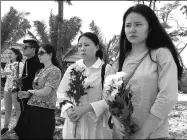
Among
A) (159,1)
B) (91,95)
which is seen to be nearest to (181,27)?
(159,1)

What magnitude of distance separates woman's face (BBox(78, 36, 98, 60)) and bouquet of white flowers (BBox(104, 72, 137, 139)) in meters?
0.73

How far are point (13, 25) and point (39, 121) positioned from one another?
11395 millimetres

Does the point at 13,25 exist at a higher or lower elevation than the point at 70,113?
higher

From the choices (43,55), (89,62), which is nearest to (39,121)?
(43,55)

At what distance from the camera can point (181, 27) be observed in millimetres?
8711

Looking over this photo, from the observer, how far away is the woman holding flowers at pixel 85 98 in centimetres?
145

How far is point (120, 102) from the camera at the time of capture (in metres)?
1.17

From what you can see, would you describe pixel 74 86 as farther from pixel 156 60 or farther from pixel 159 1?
pixel 159 1

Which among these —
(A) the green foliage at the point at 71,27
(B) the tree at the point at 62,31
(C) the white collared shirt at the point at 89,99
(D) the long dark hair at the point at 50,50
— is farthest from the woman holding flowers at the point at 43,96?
(A) the green foliage at the point at 71,27

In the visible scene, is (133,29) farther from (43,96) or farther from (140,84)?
(43,96)

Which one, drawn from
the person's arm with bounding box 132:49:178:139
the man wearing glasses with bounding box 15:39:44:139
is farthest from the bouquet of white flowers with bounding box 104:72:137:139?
the man wearing glasses with bounding box 15:39:44:139

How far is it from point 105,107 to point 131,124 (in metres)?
0.31

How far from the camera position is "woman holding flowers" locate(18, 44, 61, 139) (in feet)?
9.62

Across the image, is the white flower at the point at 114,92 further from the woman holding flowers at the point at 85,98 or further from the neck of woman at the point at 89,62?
the neck of woman at the point at 89,62
